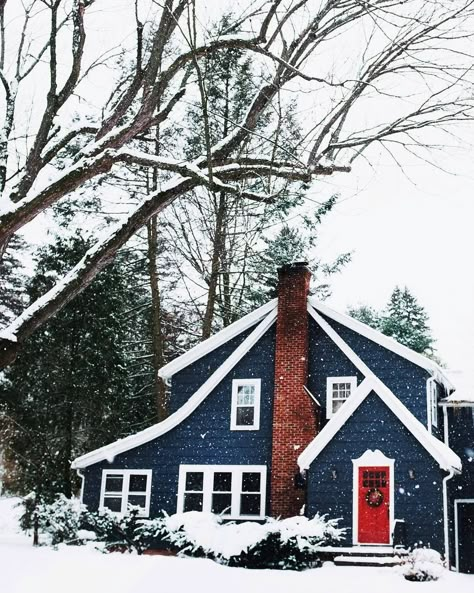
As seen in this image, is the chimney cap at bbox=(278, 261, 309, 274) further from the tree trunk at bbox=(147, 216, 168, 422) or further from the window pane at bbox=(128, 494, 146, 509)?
the tree trunk at bbox=(147, 216, 168, 422)

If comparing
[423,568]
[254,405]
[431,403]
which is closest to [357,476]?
[431,403]

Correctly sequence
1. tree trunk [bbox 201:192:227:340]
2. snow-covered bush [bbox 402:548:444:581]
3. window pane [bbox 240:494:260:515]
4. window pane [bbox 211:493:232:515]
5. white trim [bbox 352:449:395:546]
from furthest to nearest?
tree trunk [bbox 201:192:227:340] < window pane [bbox 211:493:232:515] < window pane [bbox 240:494:260:515] < white trim [bbox 352:449:395:546] < snow-covered bush [bbox 402:548:444:581]

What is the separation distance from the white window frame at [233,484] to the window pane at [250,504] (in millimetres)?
136

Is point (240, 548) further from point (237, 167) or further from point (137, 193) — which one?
point (137, 193)

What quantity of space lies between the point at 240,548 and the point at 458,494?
8.07 m

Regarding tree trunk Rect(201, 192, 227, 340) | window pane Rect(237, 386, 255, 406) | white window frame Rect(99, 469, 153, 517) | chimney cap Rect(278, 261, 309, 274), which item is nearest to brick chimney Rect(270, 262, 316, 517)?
chimney cap Rect(278, 261, 309, 274)

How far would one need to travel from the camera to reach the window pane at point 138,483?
67.5 ft

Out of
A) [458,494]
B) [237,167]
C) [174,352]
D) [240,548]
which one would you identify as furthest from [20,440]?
[237,167]

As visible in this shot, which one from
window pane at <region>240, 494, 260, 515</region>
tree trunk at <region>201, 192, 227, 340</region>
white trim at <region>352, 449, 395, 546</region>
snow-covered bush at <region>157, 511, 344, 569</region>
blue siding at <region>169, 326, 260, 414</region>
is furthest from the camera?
tree trunk at <region>201, 192, 227, 340</region>

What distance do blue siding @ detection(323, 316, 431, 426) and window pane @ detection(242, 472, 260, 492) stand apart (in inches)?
171

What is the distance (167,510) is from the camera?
1988 cm

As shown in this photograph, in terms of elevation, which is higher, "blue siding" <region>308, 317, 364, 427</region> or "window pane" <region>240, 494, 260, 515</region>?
"blue siding" <region>308, 317, 364, 427</region>

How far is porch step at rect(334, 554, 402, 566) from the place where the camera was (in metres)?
15.5

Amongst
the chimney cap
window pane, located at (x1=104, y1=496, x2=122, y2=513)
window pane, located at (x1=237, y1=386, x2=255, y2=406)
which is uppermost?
the chimney cap
